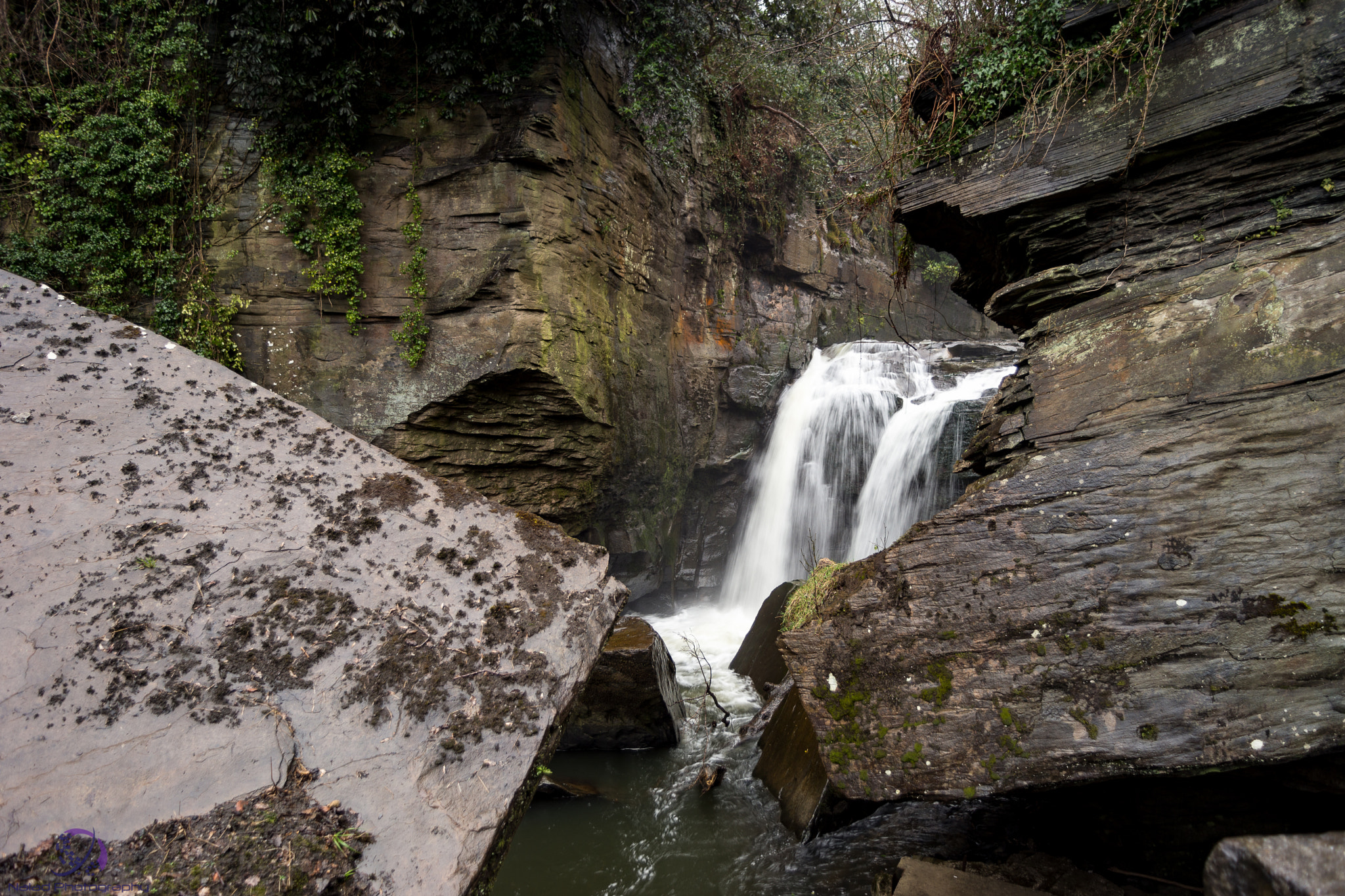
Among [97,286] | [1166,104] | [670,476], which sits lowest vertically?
[670,476]

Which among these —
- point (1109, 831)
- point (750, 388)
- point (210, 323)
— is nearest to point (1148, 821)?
point (1109, 831)

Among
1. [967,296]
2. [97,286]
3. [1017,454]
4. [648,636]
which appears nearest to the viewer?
[1017,454]

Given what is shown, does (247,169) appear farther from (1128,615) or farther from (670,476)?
(1128,615)

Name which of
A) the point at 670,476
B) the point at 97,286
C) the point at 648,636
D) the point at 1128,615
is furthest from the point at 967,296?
the point at 97,286

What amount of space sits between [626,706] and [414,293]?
4.59 m

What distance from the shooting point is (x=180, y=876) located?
1501 mm

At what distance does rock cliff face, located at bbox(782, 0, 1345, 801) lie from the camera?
2.48 metres

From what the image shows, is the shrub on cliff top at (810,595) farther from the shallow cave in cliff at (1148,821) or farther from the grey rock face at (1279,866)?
the grey rock face at (1279,866)

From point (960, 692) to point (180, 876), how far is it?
2.65 metres

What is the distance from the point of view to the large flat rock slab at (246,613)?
1674mm

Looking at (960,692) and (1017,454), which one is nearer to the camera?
(960,692)

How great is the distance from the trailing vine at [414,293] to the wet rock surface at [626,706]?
3.58m

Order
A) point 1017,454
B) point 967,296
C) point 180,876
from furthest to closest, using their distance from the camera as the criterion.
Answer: point 967,296 < point 1017,454 < point 180,876

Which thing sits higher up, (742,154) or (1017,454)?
(742,154)
